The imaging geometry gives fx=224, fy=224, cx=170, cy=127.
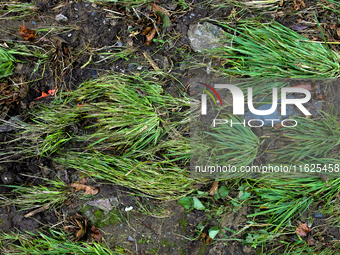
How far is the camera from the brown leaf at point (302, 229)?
223 centimetres

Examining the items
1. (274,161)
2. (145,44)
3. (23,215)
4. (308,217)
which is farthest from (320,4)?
(23,215)

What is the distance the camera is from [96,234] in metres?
2.31

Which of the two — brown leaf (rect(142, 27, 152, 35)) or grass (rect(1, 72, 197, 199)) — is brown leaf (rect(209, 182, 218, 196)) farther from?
brown leaf (rect(142, 27, 152, 35))

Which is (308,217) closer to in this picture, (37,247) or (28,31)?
(37,247)

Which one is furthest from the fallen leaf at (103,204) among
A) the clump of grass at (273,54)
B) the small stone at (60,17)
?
the small stone at (60,17)

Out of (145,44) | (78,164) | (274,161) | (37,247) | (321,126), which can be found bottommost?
(37,247)

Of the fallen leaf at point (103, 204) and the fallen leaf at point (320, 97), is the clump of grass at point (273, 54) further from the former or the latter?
the fallen leaf at point (103, 204)

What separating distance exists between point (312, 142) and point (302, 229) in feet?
2.86

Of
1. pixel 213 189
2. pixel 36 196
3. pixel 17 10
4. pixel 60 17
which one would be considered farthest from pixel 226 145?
pixel 17 10

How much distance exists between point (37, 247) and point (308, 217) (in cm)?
276

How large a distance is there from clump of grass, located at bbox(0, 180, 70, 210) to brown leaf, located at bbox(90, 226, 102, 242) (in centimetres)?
43

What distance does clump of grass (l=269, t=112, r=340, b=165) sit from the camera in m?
2.22

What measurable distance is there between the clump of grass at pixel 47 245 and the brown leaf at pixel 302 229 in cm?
183

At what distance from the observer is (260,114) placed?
228 cm
